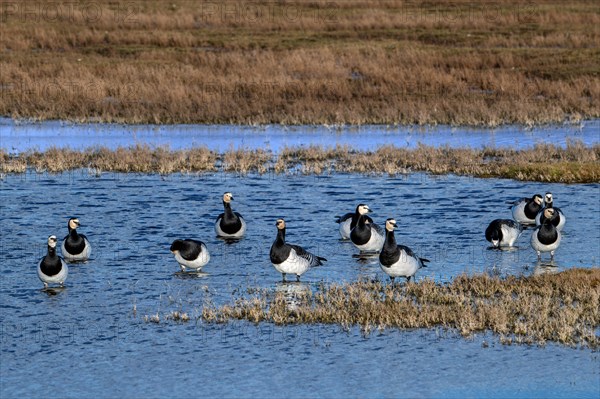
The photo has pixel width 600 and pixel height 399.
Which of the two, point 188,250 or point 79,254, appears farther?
→ point 79,254

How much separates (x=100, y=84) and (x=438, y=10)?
31.4 m

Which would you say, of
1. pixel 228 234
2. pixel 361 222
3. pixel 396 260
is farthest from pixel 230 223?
pixel 396 260

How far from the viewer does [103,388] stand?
12469 millimetres

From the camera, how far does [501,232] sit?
1939 cm

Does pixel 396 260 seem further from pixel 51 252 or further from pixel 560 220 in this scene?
pixel 51 252

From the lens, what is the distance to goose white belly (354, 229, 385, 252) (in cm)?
1931

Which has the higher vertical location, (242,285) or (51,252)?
(51,252)

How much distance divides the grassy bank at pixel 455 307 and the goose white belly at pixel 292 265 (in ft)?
1.08

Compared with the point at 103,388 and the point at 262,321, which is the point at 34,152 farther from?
the point at 103,388

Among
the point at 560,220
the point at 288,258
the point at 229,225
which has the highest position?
the point at 229,225

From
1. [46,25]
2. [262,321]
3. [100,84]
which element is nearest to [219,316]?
[262,321]

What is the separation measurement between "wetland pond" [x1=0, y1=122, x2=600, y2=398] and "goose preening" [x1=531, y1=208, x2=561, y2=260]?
0.35m

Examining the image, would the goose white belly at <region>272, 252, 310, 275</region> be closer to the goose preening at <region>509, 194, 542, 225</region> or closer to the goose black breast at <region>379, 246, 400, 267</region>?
the goose black breast at <region>379, 246, 400, 267</region>

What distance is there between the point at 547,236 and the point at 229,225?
6.16 m
